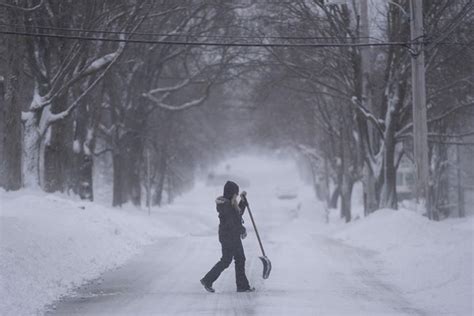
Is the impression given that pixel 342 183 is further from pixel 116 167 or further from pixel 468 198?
pixel 116 167

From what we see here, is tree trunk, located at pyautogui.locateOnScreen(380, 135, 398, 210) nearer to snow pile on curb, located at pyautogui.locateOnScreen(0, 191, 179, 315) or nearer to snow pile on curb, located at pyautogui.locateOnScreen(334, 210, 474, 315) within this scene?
snow pile on curb, located at pyautogui.locateOnScreen(334, 210, 474, 315)

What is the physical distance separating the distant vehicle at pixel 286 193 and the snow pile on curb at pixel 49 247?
157ft

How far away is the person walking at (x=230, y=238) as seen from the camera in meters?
13.3

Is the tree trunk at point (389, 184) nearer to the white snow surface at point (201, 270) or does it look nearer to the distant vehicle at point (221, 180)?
the white snow surface at point (201, 270)

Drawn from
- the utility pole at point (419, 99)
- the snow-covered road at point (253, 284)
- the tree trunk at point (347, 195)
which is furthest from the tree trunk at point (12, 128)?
the tree trunk at point (347, 195)

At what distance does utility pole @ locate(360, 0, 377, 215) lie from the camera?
1110 inches

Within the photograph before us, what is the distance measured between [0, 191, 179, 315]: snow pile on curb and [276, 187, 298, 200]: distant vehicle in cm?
4786

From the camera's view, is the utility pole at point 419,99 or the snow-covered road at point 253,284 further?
the utility pole at point 419,99

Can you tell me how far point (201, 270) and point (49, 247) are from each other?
2910 mm

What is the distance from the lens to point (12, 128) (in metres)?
22.4

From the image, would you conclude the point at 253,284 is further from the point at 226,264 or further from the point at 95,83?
the point at 95,83

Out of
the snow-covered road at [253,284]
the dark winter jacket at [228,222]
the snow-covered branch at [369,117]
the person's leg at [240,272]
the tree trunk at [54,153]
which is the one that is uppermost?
the snow-covered branch at [369,117]

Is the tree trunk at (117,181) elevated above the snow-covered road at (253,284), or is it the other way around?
the tree trunk at (117,181)

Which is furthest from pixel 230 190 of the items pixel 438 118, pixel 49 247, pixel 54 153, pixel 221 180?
pixel 221 180
